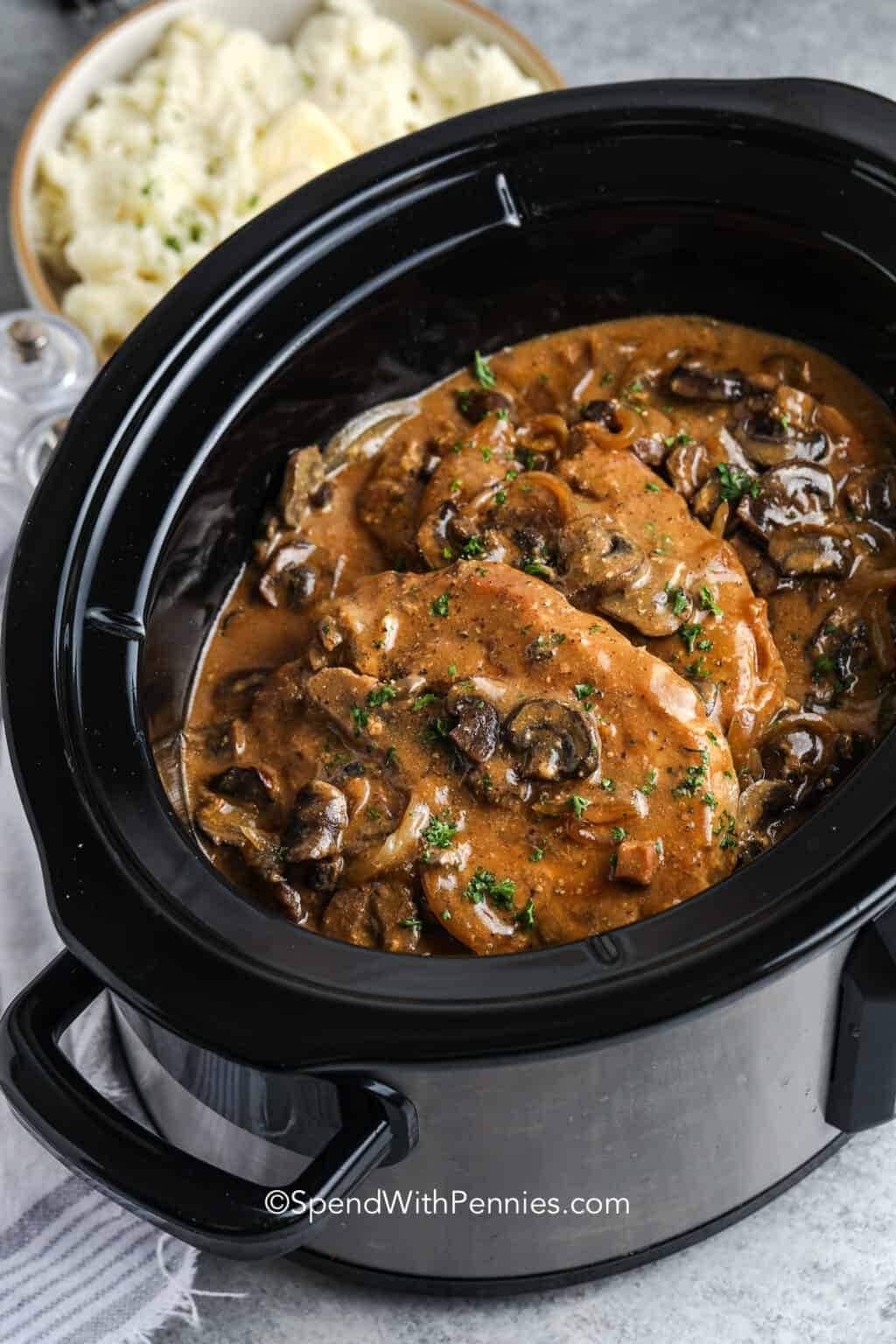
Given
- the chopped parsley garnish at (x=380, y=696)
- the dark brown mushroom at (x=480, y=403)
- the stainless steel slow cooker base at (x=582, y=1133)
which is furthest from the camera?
the dark brown mushroom at (x=480, y=403)

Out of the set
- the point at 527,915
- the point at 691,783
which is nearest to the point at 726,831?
the point at 691,783

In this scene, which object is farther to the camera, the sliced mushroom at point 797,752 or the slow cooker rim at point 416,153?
the slow cooker rim at point 416,153

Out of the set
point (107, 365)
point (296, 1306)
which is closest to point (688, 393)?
point (107, 365)

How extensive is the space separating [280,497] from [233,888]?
0.99 metres

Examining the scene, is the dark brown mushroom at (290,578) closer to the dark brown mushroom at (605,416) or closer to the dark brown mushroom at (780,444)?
the dark brown mushroom at (605,416)

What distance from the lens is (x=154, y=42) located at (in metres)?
4.82

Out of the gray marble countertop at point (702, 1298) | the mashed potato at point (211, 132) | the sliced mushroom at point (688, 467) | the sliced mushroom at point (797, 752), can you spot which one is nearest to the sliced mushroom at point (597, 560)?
the sliced mushroom at point (688, 467)

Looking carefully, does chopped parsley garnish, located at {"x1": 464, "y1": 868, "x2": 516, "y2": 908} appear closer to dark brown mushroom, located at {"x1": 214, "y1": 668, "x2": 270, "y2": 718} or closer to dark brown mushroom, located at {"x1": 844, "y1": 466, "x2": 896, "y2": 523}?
dark brown mushroom, located at {"x1": 214, "y1": 668, "x2": 270, "y2": 718}

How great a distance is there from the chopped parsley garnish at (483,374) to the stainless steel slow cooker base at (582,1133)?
4.70ft

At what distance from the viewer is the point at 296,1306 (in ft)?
10.2

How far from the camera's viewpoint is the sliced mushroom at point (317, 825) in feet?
8.82

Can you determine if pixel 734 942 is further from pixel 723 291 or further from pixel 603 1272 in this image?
pixel 723 291

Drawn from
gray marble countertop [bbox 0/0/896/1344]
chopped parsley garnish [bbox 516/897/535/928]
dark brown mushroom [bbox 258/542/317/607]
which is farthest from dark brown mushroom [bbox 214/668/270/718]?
gray marble countertop [bbox 0/0/896/1344]

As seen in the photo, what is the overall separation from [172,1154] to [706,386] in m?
1.72
